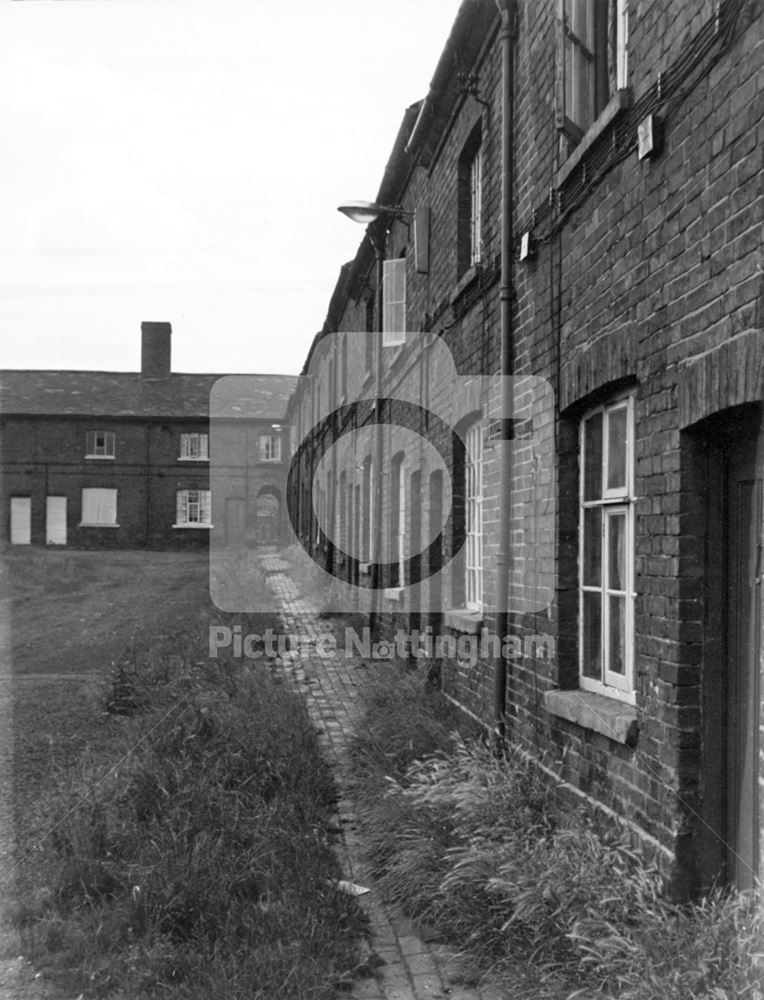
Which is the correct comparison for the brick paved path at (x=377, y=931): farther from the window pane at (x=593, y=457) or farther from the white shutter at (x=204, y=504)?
the white shutter at (x=204, y=504)

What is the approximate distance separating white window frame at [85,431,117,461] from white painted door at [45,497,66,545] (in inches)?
99.8

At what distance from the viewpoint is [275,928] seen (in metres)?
4.25

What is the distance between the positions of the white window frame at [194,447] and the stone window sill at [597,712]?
3996 cm

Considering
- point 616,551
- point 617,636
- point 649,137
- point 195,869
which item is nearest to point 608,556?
point 616,551

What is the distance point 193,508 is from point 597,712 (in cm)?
4055

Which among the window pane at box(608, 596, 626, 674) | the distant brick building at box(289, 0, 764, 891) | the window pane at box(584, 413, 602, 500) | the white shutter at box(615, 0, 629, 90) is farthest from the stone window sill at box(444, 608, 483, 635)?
the white shutter at box(615, 0, 629, 90)

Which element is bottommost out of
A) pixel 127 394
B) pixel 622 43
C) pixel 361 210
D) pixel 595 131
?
pixel 595 131

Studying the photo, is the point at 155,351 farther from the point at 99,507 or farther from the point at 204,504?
the point at 99,507

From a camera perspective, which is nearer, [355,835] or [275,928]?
[275,928]

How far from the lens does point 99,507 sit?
4369 centimetres

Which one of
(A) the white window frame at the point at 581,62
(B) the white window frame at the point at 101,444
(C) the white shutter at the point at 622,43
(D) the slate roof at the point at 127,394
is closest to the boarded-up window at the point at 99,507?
(B) the white window frame at the point at 101,444

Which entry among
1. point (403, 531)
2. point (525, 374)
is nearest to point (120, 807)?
point (525, 374)

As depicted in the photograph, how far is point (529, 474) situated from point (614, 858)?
2.91 m

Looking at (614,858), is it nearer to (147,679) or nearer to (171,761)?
(171,761)
